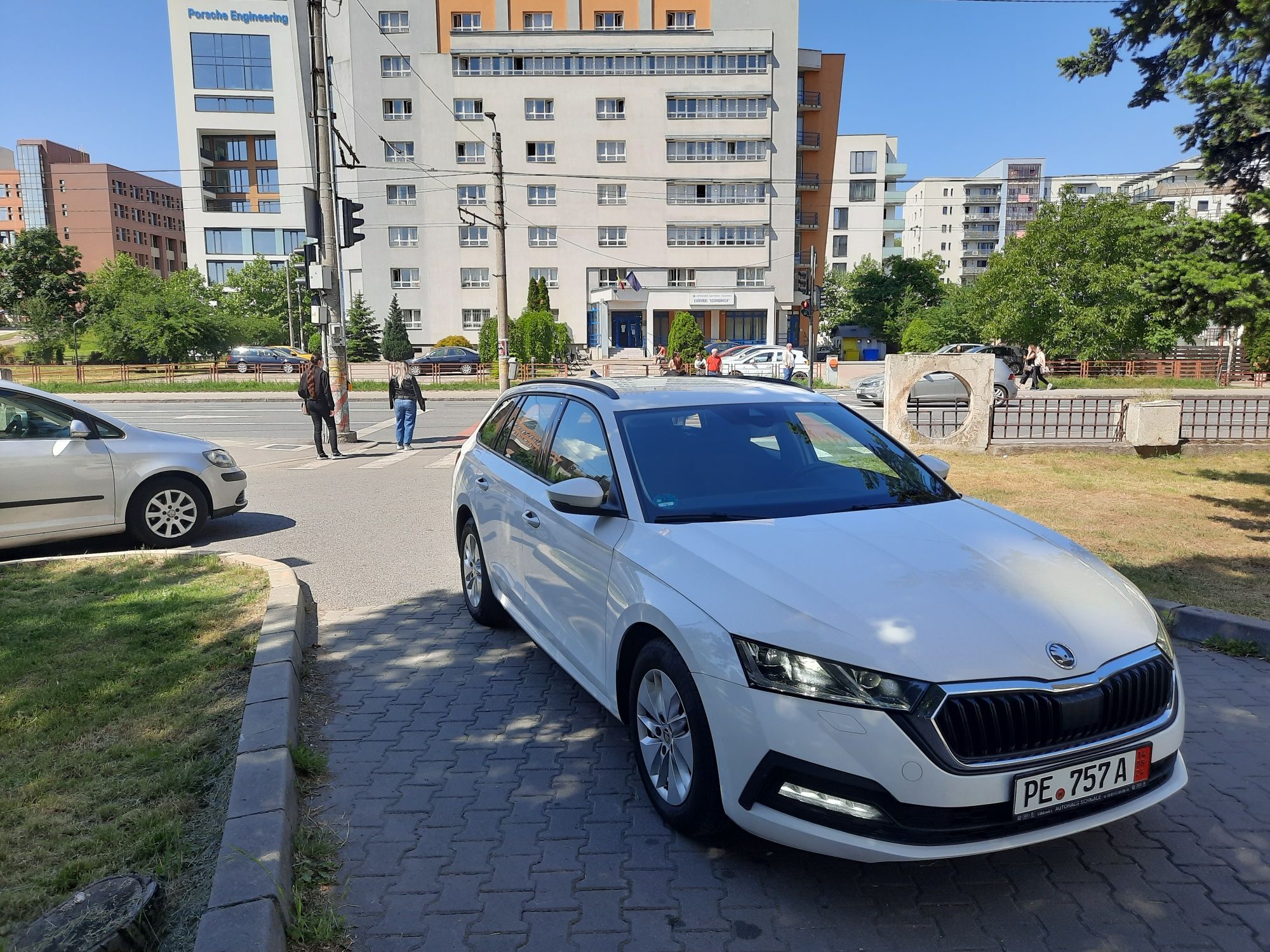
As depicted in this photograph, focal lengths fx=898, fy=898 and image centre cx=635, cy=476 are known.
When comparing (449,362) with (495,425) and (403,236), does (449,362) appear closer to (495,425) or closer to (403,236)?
(403,236)

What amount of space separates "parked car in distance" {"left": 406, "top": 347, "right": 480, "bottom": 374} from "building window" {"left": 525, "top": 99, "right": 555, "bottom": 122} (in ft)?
64.8

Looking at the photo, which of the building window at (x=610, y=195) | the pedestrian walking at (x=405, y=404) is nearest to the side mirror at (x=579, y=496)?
the pedestrian walking at (x=405, y=404)

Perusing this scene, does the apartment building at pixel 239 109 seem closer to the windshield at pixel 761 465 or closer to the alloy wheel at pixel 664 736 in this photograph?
the windshield at pixel 761 465

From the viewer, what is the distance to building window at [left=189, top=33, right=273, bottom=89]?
7575 cm

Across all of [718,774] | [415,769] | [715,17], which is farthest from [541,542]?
[715,17]

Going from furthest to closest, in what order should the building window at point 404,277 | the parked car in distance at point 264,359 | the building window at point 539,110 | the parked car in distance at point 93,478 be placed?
the building window at point 404,277, the building window at point 539,110, the parked car in distance at point 264,359, the parked car in distance at point 93,478

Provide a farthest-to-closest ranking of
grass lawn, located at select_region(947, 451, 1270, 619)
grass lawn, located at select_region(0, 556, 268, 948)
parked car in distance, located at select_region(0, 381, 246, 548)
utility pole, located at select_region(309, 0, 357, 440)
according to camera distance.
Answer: utility pole, located at select_region(309, 0, 357, 440) → parked car in distance, located at select_region(0, 381, 246, 548) → grass lawn, located at select_region(947, 451, 1270, 619) → grass lawn, located at select_region(0, 556, 268, 948)

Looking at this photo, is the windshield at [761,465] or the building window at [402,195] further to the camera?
the building window at [402,195]

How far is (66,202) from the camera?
336 feet

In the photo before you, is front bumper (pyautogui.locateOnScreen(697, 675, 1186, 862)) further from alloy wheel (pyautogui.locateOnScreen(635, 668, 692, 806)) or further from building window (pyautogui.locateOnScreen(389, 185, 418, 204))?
building window (pyautogui.locateOnScreen(389, 185, 418, 204))

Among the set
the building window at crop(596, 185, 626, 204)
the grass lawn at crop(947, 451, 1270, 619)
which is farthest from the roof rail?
the building window at crop(596, 185, 626, 204)

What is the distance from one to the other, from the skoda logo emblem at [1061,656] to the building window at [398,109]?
64.9 m

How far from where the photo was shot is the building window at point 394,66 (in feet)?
197

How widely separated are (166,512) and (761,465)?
21.2 ft
